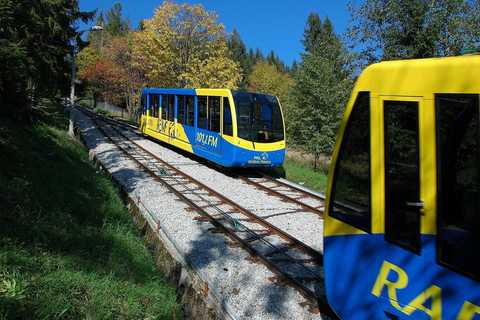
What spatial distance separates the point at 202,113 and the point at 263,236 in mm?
7880

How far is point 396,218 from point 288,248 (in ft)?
12.1

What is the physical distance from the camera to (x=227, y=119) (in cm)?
1216

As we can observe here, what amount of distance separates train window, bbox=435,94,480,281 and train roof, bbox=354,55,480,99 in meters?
0.08

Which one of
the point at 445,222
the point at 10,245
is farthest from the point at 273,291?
the point at 10,245

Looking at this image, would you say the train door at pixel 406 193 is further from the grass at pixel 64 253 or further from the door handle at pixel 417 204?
the grass at pixel 64 253

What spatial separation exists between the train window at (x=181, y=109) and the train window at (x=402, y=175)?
13076 millimetres

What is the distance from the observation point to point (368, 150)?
312cm

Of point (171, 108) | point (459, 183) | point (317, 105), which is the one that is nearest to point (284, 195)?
point (459, 183)

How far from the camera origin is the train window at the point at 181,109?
15.4m

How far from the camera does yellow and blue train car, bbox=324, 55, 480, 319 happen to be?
7.80ft

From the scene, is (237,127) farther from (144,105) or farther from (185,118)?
(144,105)

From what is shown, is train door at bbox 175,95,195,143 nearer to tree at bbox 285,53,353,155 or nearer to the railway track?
the railway track

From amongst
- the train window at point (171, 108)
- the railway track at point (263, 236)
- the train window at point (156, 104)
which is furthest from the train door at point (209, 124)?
the train window at point (156, 104)

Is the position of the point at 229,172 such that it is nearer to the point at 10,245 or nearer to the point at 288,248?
the point at 288,248
